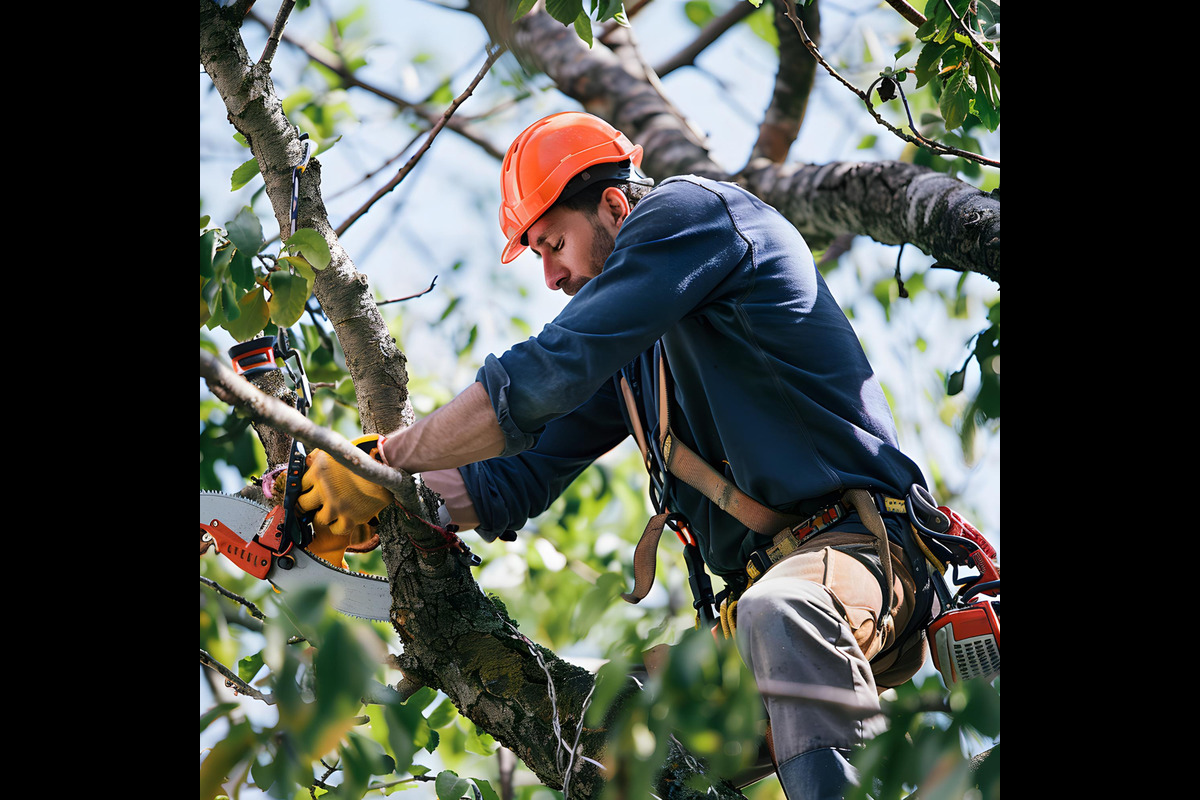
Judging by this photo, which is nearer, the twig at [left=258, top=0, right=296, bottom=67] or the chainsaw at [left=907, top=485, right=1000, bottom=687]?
the chainsaw at [left=907, top=485, right=1000, bottom=687]

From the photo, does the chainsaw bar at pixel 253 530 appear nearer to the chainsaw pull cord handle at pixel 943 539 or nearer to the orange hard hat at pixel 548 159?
the orange hard hat at pixel 548 159

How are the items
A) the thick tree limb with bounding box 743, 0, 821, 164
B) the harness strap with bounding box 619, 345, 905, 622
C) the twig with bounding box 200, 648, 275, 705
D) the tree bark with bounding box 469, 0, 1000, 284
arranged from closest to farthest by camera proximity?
the twig with bounding box 200, 648, 275, 705 < the harness strap with bounding box 619, 345, 905, 622 < the tree bark with bounding box 469, 0, 1000, 284 < the thick tree limb with bounding box 743, 0, 821, 164

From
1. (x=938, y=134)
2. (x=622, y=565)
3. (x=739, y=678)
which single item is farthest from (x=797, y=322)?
(x=622, y=565)

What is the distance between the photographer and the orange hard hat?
2.49 meters

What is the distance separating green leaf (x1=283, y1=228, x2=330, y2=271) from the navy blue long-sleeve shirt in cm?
34

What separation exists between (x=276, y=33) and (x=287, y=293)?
0.70 m

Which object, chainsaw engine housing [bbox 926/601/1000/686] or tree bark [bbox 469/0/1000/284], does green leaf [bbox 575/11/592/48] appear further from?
chainsaw engine housing [bbox 926/601/1000/686]

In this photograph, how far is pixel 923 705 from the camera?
1.22 meters

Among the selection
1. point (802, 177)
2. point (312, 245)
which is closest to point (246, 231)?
point (312, 245)

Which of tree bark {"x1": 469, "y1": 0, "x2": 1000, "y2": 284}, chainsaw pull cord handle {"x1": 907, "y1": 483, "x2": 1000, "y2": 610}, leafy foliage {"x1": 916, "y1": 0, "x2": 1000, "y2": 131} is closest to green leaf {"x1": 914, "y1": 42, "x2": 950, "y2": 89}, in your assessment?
leafy foliage {"x1": 916, "y1": 0, "x2": 1000, "y2": 131}

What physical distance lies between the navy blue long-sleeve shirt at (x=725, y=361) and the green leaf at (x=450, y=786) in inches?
23.7

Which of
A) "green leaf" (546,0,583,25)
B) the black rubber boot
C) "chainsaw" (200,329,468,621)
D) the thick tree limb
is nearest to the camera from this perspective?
the black rubber boot
